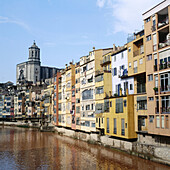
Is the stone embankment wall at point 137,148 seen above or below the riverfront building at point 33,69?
below

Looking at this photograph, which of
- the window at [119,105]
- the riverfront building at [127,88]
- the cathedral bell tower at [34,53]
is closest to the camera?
the riverfront building at [127,88]

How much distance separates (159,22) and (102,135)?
23.5 metres

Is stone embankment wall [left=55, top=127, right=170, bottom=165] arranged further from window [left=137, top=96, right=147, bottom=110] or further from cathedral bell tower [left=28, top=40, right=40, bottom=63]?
cathedral bell tower [left=28, top=40, right=40, bottom=63]

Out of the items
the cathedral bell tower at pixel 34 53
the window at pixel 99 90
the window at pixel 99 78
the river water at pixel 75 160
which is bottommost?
the river water at pixel 75 160

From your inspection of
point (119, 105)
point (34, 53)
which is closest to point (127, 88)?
point (119, 105)

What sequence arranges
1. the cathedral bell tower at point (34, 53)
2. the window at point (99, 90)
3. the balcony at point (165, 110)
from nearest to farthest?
1. the balcony at point (165, 110)
2. the window at point (99, 90)
3. the cathedral bell tower at point (34, 53)

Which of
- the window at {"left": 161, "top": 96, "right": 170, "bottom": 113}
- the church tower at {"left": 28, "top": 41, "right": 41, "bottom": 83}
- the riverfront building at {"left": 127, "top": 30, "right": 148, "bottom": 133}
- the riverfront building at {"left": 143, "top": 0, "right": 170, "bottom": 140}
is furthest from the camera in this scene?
the church tower at {"left": 28, "top": 41, "right": 41, "bottom": 83}

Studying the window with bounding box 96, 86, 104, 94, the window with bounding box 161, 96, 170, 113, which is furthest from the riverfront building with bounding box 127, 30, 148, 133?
the window with bounding box 96, 86, 104, 94

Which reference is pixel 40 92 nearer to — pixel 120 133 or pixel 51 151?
pixel 51 151

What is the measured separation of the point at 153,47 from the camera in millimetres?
32875

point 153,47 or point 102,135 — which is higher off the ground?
point 153,47

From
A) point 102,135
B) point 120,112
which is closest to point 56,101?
point 102,135

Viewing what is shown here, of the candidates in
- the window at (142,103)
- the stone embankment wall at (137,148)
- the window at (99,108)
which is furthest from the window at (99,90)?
the window at (142,103)

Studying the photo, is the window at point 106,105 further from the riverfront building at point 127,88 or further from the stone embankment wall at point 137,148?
the stone embankment wall at point 137,148
